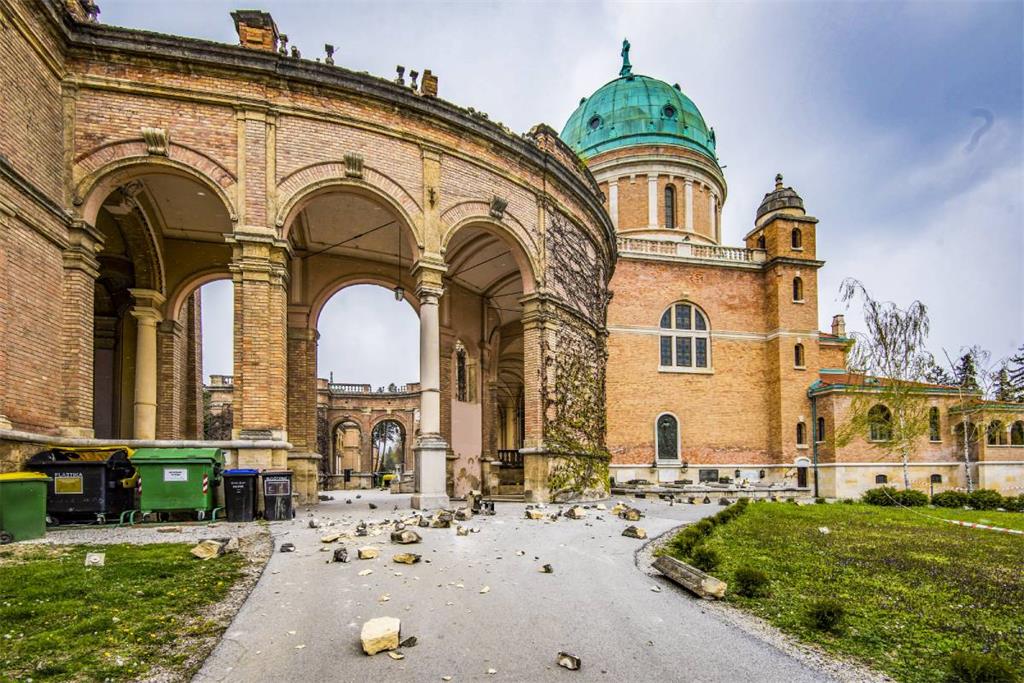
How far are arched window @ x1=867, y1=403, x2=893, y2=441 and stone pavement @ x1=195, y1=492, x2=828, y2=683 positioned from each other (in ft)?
72.7

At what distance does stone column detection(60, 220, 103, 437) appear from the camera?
10.8 metres

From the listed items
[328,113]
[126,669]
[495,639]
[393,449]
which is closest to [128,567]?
[126,669]

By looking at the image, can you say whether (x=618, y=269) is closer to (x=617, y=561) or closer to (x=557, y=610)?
(x=617, y=561)

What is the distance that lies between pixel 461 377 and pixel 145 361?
Result: 957 cm

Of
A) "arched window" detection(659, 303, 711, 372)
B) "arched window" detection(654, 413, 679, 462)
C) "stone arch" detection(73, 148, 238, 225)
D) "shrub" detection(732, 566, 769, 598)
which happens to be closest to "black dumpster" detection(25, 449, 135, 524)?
"stone arch" detection(73, 148, 238, 225)

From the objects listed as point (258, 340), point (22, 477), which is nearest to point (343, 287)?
point (258, 340)

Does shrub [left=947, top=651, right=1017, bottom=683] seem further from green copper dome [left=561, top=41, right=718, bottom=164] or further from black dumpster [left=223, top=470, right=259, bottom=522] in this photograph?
green copper dome [left=561, top=41, right=718, bottom=164]

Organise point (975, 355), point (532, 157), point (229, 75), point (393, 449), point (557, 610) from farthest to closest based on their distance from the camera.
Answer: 1. point (393, 449)
2. point (975, 355)
3. point (532, 157)
4. point (229, 75)
5. point (557, 610)

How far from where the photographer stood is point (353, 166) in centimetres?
1275

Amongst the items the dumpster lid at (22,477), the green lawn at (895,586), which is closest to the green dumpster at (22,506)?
the dumpster lid at (22,477)

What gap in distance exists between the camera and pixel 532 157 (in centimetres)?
1631

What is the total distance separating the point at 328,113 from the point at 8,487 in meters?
8.28

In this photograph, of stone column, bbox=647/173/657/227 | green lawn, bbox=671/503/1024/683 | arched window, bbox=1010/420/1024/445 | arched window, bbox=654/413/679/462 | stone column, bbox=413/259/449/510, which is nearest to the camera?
green lawn, bbox=671/503/1024/683

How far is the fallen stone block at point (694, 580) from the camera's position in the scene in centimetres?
650
